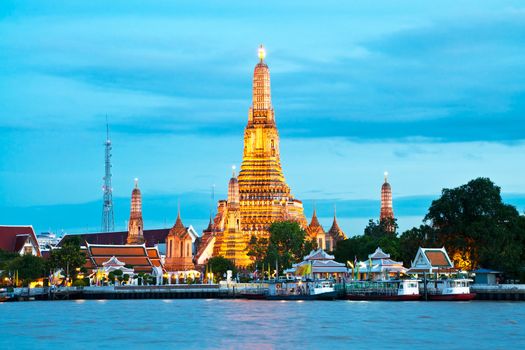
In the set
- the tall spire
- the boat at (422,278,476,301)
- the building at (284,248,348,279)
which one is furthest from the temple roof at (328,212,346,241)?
the boat at (422,278,476,301)

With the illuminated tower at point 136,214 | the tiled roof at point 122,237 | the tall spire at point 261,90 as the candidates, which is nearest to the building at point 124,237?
the tiled roof at point 122,237

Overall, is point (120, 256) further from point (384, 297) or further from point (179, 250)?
point (384, 297)

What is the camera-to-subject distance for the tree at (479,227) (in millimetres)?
99312

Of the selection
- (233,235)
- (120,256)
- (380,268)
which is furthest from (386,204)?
(380,268)

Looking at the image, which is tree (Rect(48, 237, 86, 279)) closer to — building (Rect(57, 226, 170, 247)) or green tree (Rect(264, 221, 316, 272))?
green tree (Rect(264, 221, 316, 272))

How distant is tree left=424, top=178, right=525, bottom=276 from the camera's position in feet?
326

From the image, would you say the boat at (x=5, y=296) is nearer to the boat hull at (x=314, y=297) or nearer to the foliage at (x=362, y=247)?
the boat hull at (x=314, y=297)

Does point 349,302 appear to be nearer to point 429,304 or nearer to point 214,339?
point 429,304

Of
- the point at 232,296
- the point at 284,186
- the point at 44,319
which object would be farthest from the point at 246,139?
the point at 44,319

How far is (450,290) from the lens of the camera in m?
96.2

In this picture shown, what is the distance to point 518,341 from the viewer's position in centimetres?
5759

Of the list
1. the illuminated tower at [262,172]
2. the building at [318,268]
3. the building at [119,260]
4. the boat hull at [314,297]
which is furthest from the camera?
the illuminated tower at [262,172]

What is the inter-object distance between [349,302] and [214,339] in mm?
→ 40724

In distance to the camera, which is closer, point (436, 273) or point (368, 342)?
point (368, 342)
